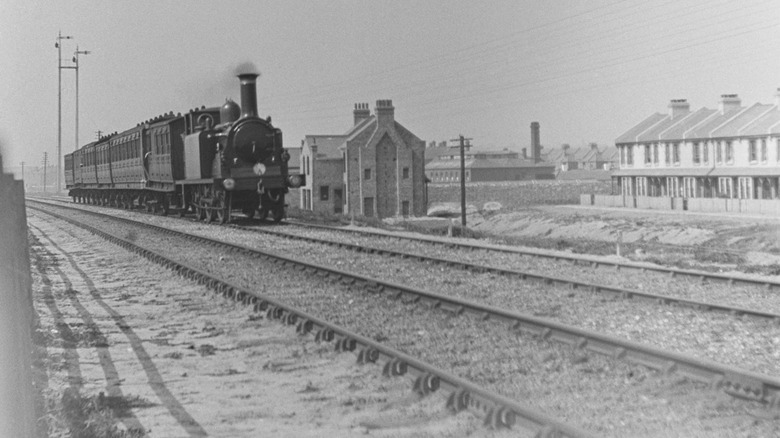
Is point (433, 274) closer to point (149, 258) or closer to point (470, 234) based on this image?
point (149, 258)

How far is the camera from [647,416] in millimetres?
6035

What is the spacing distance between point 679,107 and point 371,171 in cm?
2294

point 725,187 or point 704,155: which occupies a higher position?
point 704,155

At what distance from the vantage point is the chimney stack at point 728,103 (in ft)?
182

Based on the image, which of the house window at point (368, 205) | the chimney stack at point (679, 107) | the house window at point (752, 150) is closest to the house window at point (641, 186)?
the chimney stack at point (679, 107)

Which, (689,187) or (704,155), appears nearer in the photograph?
(704,155)

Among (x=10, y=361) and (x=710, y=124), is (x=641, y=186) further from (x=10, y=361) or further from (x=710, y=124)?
(x=10, y=361)

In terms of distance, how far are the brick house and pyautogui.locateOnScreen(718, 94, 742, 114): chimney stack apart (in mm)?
19472

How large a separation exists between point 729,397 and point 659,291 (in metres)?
5.73

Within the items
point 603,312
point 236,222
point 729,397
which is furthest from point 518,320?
point 236,222

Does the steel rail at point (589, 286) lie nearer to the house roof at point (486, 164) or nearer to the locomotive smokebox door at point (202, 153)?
the locomotive smokebox door at point (202, 153)

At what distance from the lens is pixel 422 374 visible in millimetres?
6824

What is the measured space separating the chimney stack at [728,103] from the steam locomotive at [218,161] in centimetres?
3701

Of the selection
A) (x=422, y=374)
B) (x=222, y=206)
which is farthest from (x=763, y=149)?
(x=422, y=374)
